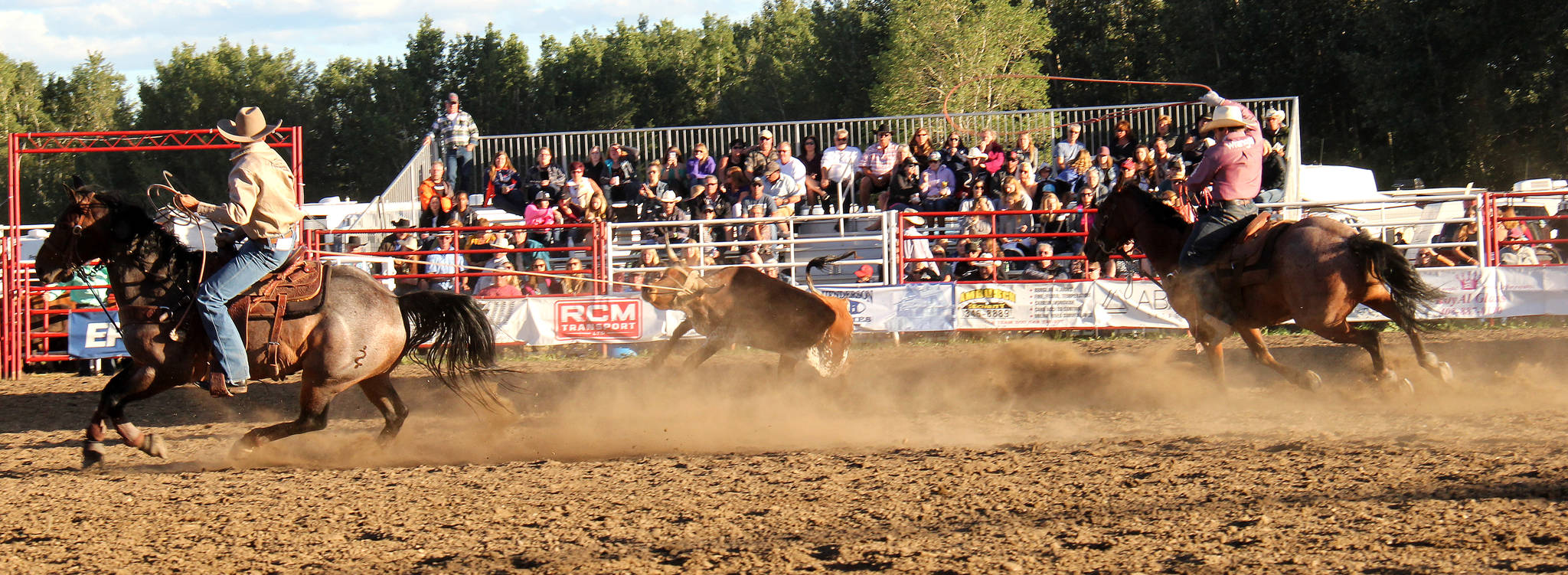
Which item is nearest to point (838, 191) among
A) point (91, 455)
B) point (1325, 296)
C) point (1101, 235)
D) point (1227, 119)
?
point (1101, 235)

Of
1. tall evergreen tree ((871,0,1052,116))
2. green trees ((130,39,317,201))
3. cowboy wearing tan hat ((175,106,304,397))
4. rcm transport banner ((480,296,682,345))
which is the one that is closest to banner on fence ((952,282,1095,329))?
rcm transport banner ((480,296,682,345))

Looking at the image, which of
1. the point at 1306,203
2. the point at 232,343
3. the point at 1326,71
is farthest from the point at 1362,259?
the point at 1326,71

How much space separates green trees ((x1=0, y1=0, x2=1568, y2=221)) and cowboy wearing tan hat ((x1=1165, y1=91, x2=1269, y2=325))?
21573 millimetres

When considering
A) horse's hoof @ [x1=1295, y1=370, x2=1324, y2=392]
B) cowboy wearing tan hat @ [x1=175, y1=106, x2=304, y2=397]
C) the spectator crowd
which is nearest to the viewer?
cowboy wearing tan hat @ [x1=175, y1=106, x2=304, y2=397]

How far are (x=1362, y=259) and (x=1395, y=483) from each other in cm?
272

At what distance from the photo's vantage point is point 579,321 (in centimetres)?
1129

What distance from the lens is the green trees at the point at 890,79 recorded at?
26.7m

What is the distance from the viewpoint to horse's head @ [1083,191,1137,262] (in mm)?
8250

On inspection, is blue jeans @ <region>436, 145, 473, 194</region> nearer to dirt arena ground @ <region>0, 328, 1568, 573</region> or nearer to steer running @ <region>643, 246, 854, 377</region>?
dirt arena ground @ <region>0, 328, 1568, 573</region>

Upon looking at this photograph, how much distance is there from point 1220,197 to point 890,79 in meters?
24.1

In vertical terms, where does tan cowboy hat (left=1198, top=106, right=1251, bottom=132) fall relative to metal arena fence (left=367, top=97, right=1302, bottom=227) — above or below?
below

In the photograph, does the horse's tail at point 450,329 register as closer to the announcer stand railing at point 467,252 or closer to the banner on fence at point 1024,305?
the announcer stand railing at point 467,252

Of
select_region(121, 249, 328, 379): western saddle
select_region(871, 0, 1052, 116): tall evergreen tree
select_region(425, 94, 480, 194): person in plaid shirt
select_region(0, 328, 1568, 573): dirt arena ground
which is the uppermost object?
select_region(871, 0, 1052, 116): tall evergreen tree

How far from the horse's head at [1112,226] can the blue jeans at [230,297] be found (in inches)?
214
